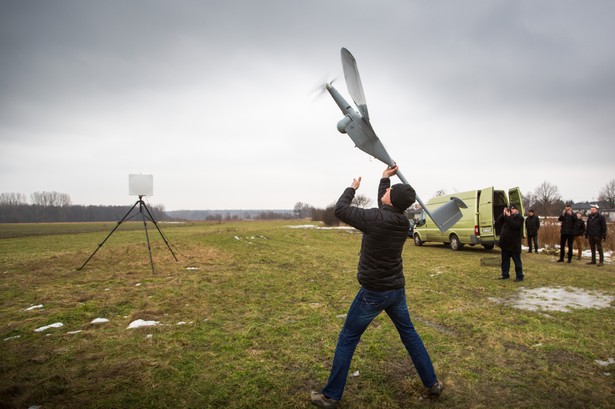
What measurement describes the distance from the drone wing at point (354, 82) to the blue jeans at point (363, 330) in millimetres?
1742

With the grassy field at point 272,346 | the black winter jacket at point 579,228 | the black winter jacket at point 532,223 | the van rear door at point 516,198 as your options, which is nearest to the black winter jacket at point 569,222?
the black winter jacket at point 579,228

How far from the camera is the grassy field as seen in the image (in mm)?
3209

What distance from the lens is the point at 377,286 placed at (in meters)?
3.01

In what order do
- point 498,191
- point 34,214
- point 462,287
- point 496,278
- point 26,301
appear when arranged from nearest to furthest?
1. point 26,301
2. point 462,287
3. point 496,278
4. point 498,191
5. point 34,214

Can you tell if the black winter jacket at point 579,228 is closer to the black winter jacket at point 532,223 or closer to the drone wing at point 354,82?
the black winter jacket at point 532,223

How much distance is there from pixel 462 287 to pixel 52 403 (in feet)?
25.2

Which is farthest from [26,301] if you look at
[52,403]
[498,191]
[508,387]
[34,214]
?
[34,214]

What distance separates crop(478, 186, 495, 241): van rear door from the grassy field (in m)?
A: 4.99

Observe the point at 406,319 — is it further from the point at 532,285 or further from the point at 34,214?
the point at 34,214

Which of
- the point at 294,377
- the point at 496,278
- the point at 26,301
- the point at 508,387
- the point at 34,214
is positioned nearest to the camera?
the point at 508,387

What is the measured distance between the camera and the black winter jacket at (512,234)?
827 cm

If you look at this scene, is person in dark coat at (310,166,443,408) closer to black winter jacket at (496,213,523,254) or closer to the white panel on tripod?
black winter jacket at (496,213,523,254)

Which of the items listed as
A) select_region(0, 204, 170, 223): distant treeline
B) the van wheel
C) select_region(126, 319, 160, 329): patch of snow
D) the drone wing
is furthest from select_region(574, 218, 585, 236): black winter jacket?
select_region(0, 204, 170, 223): distant treeline

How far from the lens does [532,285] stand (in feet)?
26.0
